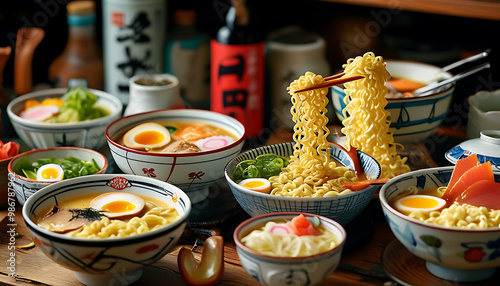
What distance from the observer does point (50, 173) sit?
1896 millimetres

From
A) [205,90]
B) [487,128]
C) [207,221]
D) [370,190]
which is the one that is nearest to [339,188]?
[370,190]

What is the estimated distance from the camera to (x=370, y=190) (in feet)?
5.43

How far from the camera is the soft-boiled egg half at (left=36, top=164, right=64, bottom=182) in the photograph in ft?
6.17

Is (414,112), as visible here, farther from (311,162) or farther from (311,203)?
(311,203)

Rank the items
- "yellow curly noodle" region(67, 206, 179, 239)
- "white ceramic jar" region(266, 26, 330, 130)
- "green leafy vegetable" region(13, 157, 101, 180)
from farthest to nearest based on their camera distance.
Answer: "white ceramic jar" region(266, 26, 330, 130) < "green leafy vegetable" region(13, 157, 101, 180) < "yellow curly noodle" region(67, 206, 179, 239)

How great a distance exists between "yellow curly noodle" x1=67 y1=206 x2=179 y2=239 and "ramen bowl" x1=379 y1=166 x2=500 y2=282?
1.88 ft

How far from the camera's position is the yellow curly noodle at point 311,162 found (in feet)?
5.59

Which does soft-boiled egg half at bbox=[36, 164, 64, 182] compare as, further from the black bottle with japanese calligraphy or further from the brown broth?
the black bottle with japanese calligraphy

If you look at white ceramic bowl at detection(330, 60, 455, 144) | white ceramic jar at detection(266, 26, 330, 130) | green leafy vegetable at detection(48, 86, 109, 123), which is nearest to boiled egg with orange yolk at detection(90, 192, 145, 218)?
green leafy vegetable at detection(48, 86, 109, 123)

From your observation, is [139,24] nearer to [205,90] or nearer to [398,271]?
[205,90]

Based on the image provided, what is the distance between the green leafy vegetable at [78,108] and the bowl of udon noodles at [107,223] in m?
0.59

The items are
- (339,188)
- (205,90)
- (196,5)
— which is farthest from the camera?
(196,5)

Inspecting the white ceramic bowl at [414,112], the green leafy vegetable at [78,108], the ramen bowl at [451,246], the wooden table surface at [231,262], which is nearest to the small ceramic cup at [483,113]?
the white ceramic bowl at [414,112]

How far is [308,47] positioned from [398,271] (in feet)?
3.96
